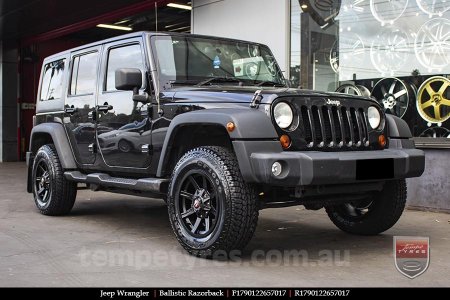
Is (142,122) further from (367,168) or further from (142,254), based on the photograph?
(367,168)

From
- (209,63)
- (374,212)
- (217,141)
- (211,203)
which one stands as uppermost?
(209,63)

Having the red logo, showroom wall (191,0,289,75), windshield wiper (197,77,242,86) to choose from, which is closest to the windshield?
windshield wiper (197,77,242,86)

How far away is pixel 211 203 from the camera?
4.38m

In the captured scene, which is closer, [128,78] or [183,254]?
[183,254]

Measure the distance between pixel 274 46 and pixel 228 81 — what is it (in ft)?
13.6

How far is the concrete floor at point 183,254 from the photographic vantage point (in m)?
3.88

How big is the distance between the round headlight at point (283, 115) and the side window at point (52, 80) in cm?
363

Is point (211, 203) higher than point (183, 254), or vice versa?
point (211, 203)

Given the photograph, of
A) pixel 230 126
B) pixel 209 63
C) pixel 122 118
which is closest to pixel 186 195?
pixel 230 126

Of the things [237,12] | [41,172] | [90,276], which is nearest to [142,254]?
[90,276]

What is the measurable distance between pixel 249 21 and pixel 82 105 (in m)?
4.32

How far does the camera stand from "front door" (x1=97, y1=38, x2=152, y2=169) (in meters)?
5.20

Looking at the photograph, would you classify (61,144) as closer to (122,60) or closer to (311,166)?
(122,60)

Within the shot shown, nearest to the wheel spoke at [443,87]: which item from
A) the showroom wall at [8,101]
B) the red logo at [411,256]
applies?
the red logo at [411,256]
